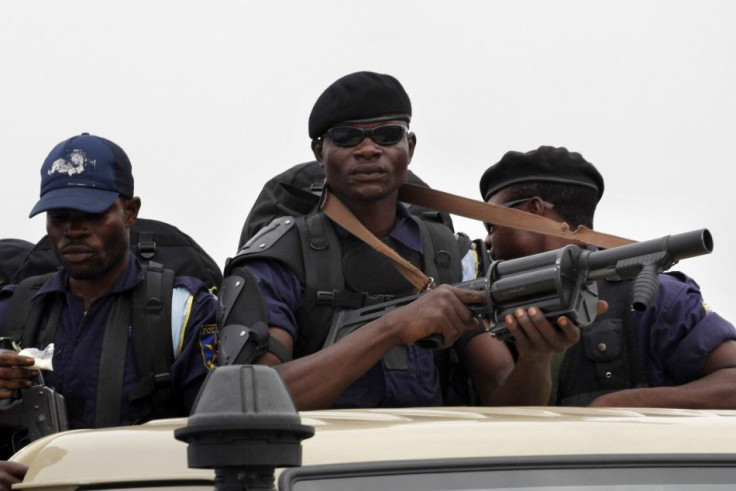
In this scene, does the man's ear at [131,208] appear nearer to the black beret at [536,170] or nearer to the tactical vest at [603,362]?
the black beret at [536,170]

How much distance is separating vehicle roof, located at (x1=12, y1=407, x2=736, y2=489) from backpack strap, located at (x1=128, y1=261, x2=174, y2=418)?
221cm

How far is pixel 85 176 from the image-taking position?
563 centimetres

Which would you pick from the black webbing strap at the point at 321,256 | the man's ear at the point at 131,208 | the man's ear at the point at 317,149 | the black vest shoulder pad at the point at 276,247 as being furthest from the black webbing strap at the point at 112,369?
the man's ear at the point at 317,149

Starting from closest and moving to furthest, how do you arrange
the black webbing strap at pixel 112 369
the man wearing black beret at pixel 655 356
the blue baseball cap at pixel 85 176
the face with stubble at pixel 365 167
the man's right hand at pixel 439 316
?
the man's right hand at pixel 439 316 < the black webbing strap at pixel 112 369 < the man wearing black beret at pixel 655 356 < the face with stubble at pixel 365 167 < the blue baseball cap at pixel 85 176

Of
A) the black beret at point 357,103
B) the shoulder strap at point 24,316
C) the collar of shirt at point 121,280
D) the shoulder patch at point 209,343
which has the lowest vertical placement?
the shoulder patch at point 209,343

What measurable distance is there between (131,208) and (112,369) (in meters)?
0.87

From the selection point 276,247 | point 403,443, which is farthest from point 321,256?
point 403,443

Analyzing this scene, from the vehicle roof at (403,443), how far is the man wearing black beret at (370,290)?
1.65m

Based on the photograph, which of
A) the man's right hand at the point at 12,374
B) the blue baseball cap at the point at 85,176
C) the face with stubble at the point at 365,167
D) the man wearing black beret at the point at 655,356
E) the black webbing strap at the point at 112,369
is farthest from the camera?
the blue baseball cap at the point at 85,176

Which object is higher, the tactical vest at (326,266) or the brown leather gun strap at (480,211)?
the brown leather gun strap at (480,211)

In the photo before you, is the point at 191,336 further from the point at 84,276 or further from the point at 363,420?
the point at 363,420

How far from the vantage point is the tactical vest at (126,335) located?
16.6ft

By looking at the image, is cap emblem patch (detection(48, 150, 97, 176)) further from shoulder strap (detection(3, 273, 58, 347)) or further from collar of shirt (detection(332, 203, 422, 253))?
collar of shirt (detection(332, 203, 422, 253))

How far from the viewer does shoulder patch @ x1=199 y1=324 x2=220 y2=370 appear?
5160 mm
